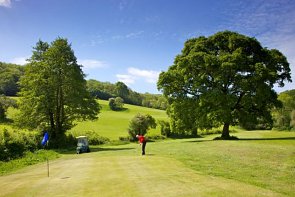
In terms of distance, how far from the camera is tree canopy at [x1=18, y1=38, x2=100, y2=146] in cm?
5122

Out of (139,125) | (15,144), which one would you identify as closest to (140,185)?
(15,144)

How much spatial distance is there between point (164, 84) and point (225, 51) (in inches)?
416

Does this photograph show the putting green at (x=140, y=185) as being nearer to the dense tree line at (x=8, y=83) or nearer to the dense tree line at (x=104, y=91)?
the dense tree line at (x=8, y=83)

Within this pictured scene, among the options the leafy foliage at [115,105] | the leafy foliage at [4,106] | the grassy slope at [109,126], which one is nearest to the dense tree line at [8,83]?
the grassy slope at [109,126]

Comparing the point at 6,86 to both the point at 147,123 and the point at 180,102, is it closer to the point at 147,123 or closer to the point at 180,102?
the point at 147,123

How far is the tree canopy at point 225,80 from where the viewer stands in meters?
45.5

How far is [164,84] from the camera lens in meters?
51.0

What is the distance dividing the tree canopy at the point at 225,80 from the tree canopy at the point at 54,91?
538 inches

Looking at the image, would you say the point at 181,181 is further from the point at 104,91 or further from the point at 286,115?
the point at 104,91

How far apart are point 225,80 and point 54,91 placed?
2693cm

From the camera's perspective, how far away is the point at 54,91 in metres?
52.7

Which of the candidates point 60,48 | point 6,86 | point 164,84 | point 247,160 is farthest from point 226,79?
point 6,86

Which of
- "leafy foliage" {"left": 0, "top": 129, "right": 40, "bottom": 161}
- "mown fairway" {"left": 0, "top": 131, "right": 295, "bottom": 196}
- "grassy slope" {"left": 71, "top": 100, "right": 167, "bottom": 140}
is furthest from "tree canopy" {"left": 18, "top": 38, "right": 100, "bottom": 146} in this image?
"mown fairway" {"left": 0, "top": 131, "right": 295, "bottom": 196}

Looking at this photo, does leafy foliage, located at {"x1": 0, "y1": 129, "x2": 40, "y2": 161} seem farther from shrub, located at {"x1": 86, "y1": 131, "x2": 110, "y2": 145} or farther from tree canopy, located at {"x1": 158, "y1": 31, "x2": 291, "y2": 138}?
tree canopy, located at {"x1": 158, "y1": 31, "x2": 291, "y2": 138}
